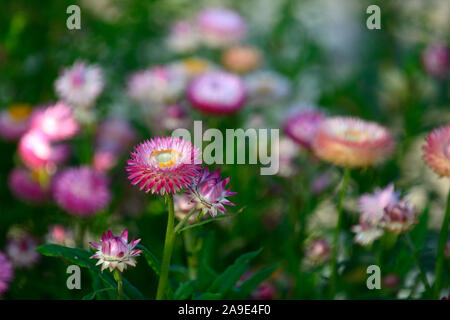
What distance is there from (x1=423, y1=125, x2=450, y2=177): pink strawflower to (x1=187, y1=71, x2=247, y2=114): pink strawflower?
480 millimetres

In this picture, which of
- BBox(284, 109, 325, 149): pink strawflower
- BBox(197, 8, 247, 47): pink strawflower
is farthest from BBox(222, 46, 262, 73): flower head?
BBox(284, 109, 325, 149): pink strawflower

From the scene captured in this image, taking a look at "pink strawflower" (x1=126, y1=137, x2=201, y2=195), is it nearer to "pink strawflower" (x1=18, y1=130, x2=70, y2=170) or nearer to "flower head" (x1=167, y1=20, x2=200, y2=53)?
"pink strawflower" (x1=18, y1=130, x2=70, y2=170)

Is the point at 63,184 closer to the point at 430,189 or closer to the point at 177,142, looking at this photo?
the point at 177,142

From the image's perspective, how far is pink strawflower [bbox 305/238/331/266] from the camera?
98cm

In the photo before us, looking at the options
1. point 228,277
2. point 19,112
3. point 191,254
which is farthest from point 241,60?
point 228,277

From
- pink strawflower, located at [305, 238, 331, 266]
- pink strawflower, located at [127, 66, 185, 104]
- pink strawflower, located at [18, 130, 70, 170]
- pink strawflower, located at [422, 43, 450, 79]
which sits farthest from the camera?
pink strawflower, located at [422, 43, 450, 79]

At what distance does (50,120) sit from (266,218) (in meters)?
0.53

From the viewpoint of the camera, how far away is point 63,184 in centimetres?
107

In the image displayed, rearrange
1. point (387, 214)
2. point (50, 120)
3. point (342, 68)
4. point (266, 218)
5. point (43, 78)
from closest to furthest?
point (387, 214) → point (50, 120) → point (266, 218) → point (43, 78) → point (342, 68)

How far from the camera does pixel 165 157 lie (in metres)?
0.63

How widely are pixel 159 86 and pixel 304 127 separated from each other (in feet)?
1.24

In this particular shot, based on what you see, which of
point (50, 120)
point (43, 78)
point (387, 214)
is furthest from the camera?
point (43, 78)
